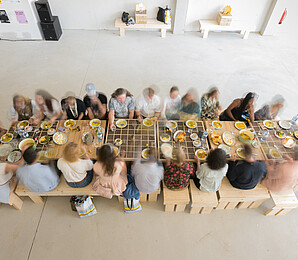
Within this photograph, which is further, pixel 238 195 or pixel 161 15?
pixel 161 15

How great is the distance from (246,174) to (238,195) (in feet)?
1.46

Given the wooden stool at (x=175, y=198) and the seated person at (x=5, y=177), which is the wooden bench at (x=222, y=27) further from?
the seated person at (x=5, y=177)

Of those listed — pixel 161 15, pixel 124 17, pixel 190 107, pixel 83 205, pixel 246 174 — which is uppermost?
pixel 161 15

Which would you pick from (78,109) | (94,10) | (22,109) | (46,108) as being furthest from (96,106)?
(94,10)

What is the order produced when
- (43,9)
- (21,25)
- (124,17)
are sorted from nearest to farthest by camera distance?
(43,9) → (21,25) → (124,17)

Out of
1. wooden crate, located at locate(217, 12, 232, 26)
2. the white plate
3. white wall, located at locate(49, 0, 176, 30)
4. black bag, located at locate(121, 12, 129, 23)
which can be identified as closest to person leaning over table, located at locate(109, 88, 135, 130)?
the white plate

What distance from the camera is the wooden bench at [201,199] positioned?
320 centimetres

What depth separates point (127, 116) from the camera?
13.5ft

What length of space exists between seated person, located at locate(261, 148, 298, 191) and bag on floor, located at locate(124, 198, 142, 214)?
198 centimetres

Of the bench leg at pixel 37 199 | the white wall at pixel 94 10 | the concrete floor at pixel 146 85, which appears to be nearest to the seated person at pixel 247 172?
the concrete floor at pixel 146 85

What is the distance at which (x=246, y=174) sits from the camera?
3.00m

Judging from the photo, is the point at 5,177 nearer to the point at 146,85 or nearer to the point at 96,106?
the point at 96,106

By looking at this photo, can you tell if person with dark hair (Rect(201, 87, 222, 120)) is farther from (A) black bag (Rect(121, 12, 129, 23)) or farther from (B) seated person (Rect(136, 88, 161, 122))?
(A) black bag (Rect(121, 12, 129, 23))

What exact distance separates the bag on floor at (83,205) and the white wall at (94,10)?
6.35 m
